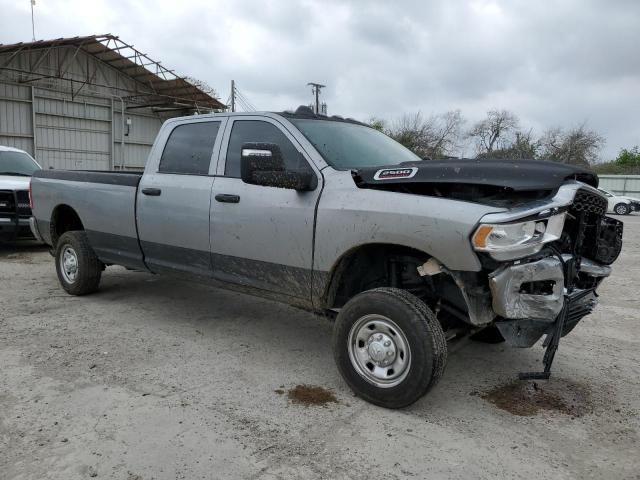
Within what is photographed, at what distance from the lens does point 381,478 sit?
275 centimetres

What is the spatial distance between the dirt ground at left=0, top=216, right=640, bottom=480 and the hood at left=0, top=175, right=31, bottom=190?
14.6 feet

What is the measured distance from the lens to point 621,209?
27.0m

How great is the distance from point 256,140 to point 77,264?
2.97 m

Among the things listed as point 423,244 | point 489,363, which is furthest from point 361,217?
point 489,363

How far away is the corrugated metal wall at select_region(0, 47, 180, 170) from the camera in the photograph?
2033 cm

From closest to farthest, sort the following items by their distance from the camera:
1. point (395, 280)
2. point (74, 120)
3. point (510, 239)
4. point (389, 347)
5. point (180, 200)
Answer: point (510, 239)
point (389, 347)
point (395, 280)
point (180, 200)
point (74, 120)

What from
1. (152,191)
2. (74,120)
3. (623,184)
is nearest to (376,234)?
(152,191)

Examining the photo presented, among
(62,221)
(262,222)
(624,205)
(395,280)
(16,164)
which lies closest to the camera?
(395,280)

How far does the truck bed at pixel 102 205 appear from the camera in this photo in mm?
5344

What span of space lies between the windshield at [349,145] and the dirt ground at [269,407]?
165 centimetres

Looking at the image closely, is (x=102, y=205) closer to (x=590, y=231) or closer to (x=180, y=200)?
(x=180, y=200)

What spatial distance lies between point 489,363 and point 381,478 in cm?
206

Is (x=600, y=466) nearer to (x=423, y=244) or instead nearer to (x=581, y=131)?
(x=423, y=244)

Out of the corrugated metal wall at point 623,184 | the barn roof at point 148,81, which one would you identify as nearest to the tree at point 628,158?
the corrugated metal wall at point 623,184
